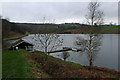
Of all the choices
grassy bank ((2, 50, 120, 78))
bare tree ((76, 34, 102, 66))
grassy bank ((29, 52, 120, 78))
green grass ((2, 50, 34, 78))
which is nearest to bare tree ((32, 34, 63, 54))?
bare tree ((76, 34, 102, 66))

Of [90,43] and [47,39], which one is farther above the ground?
[47,39]

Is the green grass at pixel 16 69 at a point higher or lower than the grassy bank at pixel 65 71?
higher

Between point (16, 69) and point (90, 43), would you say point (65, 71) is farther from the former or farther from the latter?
point (90, 43)

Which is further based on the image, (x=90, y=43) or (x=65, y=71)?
(x=90, y=43)

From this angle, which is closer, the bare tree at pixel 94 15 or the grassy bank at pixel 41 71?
the grassy bank at pixel 41 71

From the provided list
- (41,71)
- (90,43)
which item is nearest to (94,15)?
(90,43)

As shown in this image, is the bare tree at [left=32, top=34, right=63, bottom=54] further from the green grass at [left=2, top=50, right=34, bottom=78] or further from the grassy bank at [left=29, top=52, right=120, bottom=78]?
the green grass at [left=2, top=50, right=34, bottom=78]

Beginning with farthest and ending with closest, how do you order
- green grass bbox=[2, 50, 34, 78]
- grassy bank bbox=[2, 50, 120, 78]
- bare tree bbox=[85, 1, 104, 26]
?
bare tree bbox=[85, 1, 104, 26] → grassy bank bbox=[2, 50, 120, 78] → green grass bbox=[2, 50, 34, 78]

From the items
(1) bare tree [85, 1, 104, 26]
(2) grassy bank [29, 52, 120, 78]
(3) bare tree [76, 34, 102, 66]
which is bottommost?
(2) grassy bank [29, 52, 120, 78]

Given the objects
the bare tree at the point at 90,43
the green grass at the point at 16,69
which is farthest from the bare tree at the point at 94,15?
the green grass at the point at 16,69

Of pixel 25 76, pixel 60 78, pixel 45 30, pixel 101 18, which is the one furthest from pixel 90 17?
pixel 25 76

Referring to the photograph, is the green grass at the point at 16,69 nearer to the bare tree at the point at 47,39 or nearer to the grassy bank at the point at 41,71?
the grassy bank at the point at 41,71

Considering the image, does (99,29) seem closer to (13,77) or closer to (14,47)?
(13,77)

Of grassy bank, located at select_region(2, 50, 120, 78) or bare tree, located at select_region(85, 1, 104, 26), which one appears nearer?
grassy bank, located at select_region(2, 50, 120, 78)
